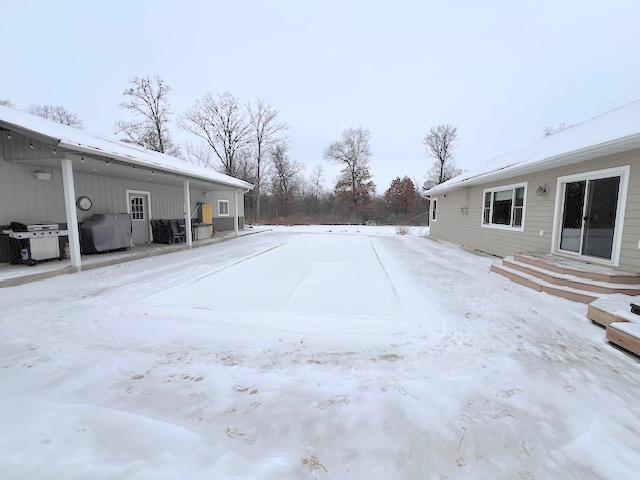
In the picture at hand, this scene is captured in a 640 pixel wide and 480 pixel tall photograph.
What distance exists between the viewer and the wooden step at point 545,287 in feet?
14.0

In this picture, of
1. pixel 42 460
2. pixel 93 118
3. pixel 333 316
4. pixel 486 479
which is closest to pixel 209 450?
pixel 42 460

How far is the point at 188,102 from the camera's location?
26.5 metres

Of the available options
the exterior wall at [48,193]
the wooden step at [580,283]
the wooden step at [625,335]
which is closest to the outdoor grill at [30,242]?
the exterior wall at [48,193]

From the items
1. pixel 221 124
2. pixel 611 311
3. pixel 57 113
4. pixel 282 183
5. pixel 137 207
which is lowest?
pixel 611 311

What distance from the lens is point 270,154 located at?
2964 centimetres

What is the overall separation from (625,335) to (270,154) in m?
29.7

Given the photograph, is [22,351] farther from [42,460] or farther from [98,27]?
[98,27]

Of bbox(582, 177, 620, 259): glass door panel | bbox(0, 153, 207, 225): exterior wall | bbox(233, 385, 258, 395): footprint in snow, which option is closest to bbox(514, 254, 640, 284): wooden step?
bbox(582, 177, 620, 259): glass door panel

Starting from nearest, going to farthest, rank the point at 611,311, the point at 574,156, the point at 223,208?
1. the point at 611,311
2. the point at 574,156
3. the point at 223,208

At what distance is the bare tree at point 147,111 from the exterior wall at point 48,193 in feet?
52.6

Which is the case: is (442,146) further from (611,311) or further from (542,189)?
(611,311)

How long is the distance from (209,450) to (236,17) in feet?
63.6

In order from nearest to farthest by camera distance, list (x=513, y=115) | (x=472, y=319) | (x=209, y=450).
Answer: (x=209, y=450) < (x=472, y=319) < (x=513, y=115)

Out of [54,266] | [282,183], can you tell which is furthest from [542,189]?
[282,183]
